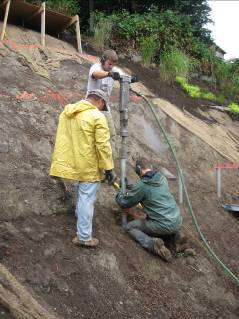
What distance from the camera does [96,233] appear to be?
534 cm

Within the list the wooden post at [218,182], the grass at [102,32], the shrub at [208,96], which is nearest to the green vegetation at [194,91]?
the shrub at [208,96]

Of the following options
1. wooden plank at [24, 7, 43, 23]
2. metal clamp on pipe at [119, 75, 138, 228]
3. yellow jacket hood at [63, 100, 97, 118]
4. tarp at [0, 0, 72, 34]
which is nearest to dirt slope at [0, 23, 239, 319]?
metal clamp on pipe at [119, 75, 138, 228]

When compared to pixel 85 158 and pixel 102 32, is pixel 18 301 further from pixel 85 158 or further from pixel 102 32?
pixel 102 32

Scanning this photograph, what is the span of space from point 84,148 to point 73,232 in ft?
3.21

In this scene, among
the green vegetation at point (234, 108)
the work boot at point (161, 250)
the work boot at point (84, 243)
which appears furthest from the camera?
the green vegetation at point (234, 108)

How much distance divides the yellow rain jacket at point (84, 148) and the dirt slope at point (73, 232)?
2.25 ft

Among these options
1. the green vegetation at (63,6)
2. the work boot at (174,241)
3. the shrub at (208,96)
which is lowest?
the work boot at (174,241)

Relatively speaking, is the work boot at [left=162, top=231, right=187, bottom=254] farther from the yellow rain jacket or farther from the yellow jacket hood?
the yellow jacket hood

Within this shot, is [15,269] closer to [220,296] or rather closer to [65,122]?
[65,122]

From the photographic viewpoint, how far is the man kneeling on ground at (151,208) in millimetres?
5543

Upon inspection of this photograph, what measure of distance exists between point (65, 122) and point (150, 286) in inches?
80.8

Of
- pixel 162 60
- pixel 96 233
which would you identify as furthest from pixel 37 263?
pixel 162 60

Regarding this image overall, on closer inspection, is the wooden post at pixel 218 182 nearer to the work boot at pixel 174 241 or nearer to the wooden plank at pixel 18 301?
the work boot at pixel 174 241

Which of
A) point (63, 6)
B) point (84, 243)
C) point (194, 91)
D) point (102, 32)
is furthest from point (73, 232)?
point (63, 6)
